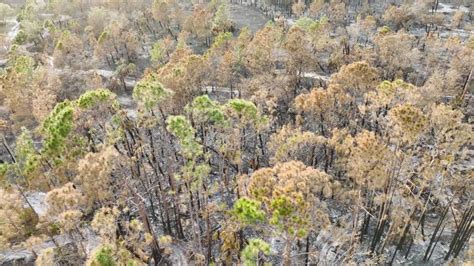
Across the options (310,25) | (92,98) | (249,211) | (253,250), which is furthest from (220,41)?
(253,250)

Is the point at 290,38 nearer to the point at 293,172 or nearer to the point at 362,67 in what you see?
the point at 362,67

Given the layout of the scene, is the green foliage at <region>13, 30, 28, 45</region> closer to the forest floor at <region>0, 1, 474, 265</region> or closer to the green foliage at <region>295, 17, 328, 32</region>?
the forest floor at <region>0, 1, 474, 265</region>

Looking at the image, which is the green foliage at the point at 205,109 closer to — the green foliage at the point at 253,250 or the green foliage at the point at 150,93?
the green foliage at the point at 150,93

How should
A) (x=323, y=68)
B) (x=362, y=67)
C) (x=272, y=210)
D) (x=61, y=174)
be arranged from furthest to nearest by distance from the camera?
1. (x=323, y=68)
2. (x=362, y=67)
3. (x=61, y=174)
4. (x=272, y=210)

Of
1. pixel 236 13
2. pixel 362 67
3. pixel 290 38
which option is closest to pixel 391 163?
pixel 362 67

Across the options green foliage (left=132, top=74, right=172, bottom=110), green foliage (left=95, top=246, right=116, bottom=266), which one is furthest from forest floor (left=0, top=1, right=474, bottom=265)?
green foliage (left=132, top=74, right=172, bottom=110)

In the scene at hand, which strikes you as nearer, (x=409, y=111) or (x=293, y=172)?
(x=293, y=172)

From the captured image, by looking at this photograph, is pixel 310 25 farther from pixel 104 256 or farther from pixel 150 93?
pixel 104 256

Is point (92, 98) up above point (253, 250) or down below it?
above
